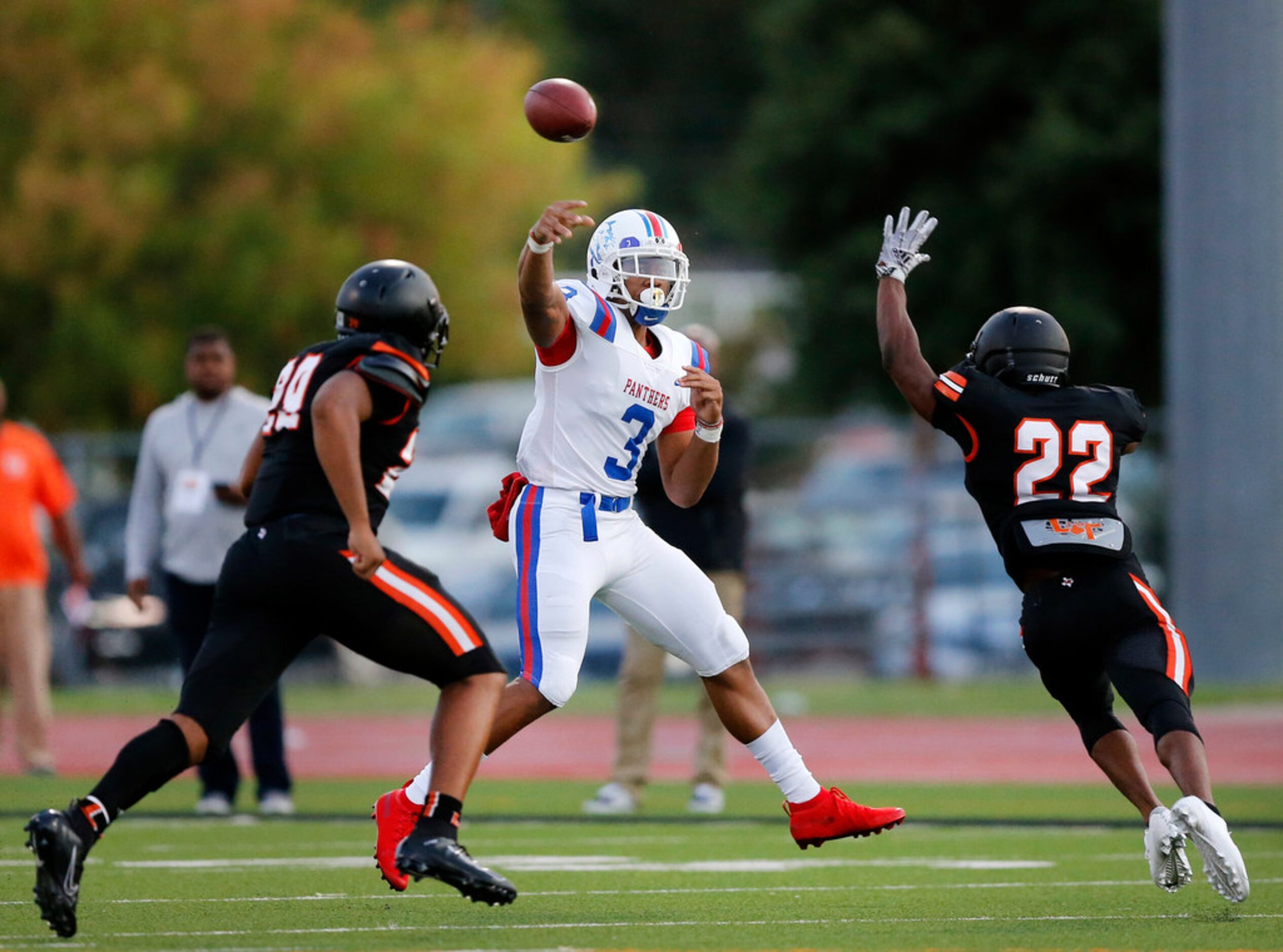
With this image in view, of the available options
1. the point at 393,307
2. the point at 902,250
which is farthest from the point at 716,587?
the point at 393,307

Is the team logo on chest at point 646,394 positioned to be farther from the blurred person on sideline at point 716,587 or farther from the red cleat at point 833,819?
the blurred person on sideline at point 716,587

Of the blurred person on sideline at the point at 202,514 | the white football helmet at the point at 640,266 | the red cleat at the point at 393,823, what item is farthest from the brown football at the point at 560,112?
the blurred person on sideline at the point at 202,514

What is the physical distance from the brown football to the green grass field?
2.65 meters

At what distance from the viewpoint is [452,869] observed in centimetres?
646

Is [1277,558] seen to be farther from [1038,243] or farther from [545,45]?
[545,45]

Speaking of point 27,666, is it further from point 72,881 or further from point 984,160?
point 984,160

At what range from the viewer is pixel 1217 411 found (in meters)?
19.4

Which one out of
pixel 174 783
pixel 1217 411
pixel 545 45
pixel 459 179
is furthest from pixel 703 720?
pixel 545 45

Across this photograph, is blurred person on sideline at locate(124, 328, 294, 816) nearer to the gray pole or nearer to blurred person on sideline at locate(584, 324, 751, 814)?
blurred person on sideline at locate(584, 324, 751, 814)

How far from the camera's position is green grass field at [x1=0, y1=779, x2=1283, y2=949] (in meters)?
6.43

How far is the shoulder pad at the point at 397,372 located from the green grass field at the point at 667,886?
1.62 metres

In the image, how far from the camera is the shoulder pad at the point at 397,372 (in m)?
6.56

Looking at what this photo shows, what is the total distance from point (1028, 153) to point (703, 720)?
15607mm

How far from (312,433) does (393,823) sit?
1.35 m
